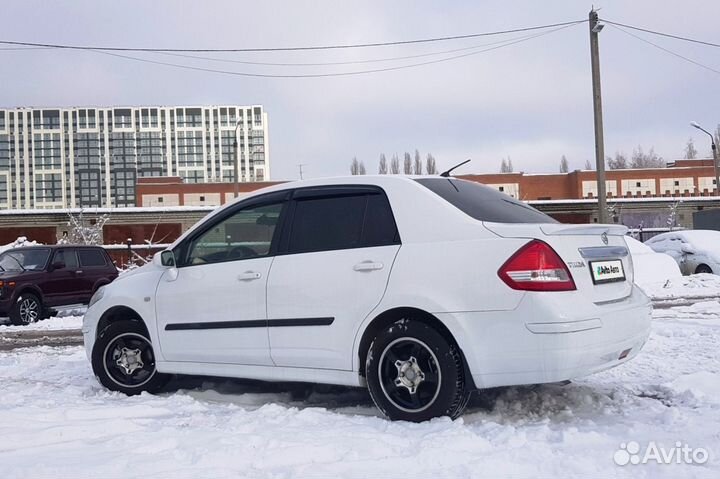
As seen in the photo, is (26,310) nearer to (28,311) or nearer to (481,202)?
(28,311)

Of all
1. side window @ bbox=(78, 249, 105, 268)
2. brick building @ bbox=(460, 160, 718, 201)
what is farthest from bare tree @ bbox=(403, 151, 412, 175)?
side window @ bbox=(78, 249, 105, 268)

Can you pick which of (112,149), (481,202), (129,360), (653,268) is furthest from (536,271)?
(112,149)

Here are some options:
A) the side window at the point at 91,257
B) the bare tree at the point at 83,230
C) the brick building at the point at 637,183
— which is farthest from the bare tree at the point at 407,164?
the side window at the point at 91,257

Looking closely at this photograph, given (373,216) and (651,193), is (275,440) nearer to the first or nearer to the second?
(373,216)

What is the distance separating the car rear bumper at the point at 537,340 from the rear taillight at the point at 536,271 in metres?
0.08

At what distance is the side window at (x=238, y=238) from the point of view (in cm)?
536

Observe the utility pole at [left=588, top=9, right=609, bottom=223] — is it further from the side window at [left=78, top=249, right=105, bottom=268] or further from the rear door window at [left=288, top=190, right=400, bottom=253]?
the rear door window at [left=288, top=190, right=400, bottom=253]

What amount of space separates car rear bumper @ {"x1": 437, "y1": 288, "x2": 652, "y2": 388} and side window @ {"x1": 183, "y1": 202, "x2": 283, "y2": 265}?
161 cm

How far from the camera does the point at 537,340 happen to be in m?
4.18

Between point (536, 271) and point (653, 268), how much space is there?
46.8 feet

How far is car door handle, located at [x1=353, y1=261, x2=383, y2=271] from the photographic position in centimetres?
469

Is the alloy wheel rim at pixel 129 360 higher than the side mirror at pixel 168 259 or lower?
lower

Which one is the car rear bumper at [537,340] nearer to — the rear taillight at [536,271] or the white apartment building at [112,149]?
the rear taillight at [536,271]

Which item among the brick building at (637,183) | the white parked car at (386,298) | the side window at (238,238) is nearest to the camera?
the white parked car at (386,298)
